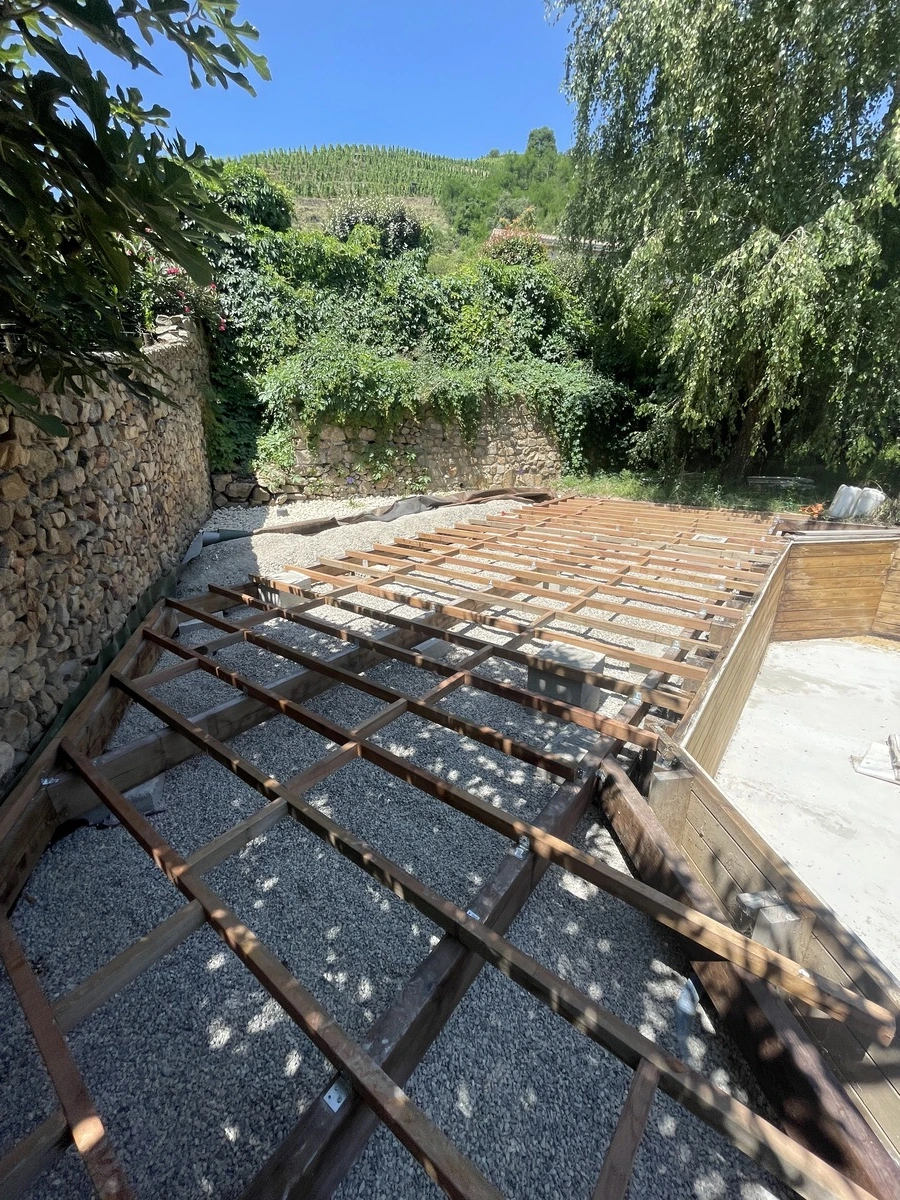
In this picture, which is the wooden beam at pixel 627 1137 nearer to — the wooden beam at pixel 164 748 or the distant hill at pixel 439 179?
the wooden beam at pixel 164 748

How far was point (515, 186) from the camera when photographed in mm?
38906

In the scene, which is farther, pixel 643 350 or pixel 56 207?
pixel 643 350

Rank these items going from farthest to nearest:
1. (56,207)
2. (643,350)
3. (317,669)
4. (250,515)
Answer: (643,350), (250,515), (317,669), (56,207)

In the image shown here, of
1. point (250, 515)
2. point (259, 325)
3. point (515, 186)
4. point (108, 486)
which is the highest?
point (515, 186)

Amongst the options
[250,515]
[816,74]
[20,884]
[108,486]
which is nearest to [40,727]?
[20,884]

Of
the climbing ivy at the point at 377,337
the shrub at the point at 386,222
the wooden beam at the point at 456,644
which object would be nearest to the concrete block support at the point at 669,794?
the wooden beam at the point at 456,644

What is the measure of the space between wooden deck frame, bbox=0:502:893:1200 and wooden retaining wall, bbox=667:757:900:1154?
0.12m

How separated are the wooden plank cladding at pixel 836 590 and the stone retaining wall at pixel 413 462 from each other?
21.7 ft

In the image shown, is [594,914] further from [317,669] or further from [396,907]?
[317,669]

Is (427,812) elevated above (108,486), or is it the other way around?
(108,486)

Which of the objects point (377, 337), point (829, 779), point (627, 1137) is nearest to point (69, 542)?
point (627, 1137)

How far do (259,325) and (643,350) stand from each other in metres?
8.16

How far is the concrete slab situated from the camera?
3.05m

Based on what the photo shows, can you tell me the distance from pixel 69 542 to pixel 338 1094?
2.91 m
